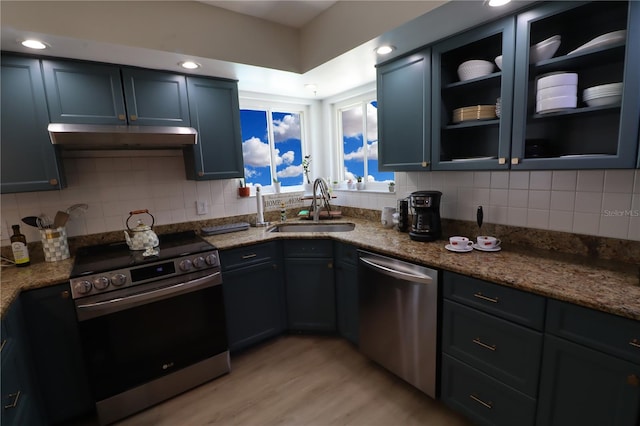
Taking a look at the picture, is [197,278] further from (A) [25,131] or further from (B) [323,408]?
(A) [25,131]

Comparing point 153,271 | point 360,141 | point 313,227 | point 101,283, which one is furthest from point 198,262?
point 360,141

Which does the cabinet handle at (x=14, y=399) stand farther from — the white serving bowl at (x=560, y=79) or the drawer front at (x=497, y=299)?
the white serving bowl at (x=560, y=79)

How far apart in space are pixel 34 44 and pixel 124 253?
51.3 inches

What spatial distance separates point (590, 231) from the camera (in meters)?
1.59

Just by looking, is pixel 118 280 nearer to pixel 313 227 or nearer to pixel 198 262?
pixel 198 262

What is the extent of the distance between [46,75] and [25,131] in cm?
36

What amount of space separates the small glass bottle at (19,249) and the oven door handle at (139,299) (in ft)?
1.92

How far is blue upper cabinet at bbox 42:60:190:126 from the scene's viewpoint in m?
1.83

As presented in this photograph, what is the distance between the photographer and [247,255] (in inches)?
90.0

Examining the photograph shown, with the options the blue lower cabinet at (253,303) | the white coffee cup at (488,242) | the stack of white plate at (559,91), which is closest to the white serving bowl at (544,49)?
the stack of white plate at (559,91)

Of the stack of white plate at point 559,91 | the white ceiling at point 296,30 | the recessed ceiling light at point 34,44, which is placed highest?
the white ceiling at point 296,30

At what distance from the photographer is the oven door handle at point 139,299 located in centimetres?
166

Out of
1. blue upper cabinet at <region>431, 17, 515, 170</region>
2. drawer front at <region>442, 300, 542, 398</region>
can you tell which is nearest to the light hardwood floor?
drawer front at <region>442, 300, 542, 398</region>

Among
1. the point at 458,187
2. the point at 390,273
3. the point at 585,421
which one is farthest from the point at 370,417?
the point at 458,187
